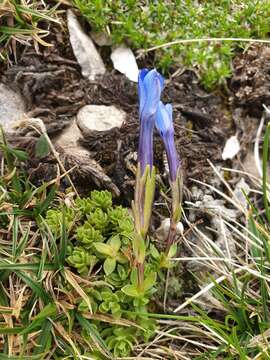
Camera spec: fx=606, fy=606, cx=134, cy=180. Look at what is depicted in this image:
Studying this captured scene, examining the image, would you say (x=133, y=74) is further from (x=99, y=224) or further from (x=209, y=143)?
(x=99, y=224)

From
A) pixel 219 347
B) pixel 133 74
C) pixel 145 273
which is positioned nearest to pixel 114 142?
pixel 133 74

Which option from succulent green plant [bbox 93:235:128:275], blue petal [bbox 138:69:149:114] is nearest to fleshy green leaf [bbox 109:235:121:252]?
succulent green plant [bbox 93:235:128:275]

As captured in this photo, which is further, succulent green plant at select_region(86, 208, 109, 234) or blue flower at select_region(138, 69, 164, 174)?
succulent green plant at select_region(86, 208, 109, 234)

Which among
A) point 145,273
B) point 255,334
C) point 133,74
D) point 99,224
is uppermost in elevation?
point 133,74

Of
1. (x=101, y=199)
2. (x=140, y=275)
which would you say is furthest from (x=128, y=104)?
(x=140, y=275)

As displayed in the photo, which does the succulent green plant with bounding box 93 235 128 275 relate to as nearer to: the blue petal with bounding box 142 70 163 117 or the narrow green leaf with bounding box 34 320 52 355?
the narrow green leaf with bounding box 34 320 52 355

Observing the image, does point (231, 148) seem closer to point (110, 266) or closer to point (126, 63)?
point (126, 63)

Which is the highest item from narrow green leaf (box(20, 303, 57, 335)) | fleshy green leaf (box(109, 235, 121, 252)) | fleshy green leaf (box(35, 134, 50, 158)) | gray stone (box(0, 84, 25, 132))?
gray stone (box(0, 84, 25, 132))
